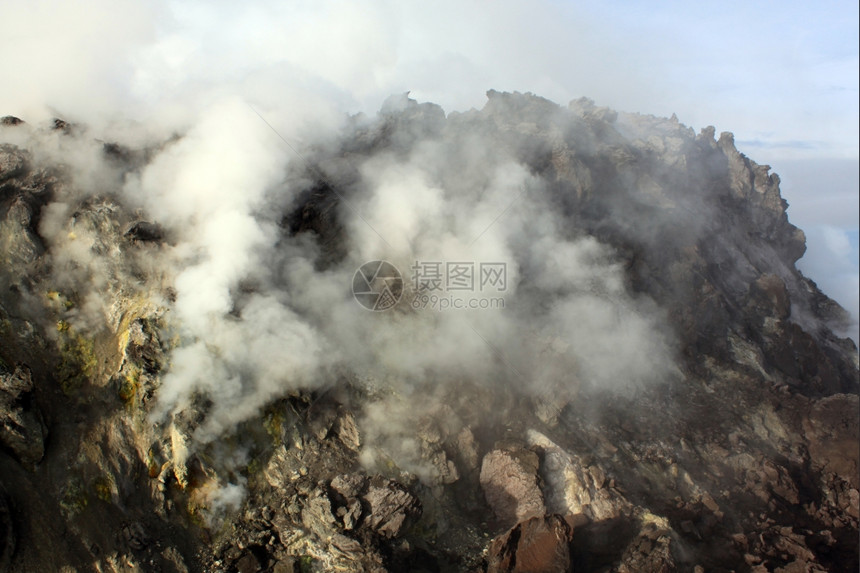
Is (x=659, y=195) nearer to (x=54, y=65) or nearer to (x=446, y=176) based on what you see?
(x=446, y=176)

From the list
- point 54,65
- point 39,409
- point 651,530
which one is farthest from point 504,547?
point 54,65

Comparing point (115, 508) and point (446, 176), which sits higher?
point (446, 176)

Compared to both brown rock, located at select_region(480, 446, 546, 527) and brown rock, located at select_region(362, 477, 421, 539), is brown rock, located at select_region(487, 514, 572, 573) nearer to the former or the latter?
brown rock, located at select_region(480, 446, 546, 527)

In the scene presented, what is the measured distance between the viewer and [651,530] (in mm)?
13914

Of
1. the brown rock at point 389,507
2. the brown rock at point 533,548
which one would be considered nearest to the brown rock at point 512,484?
the brown rock at point 533,548

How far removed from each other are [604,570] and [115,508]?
10.8m
